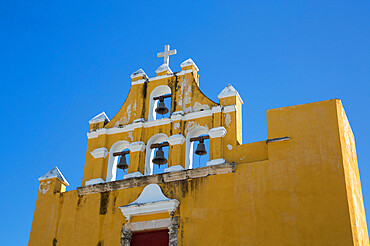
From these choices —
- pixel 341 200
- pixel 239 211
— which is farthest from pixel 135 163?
pixel 341 200

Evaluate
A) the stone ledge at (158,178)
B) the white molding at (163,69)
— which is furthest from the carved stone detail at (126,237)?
the white molding at (163,69)

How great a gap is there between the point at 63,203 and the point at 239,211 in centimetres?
491

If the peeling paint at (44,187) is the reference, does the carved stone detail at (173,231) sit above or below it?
below

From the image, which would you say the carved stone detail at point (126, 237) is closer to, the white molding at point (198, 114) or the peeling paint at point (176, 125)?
the peeling paint at point (176, 125)

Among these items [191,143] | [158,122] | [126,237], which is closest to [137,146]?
[158,122]

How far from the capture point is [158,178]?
574 inches

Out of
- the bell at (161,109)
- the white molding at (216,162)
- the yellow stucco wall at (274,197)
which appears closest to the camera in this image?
the yellow stucco wall at (274,197)

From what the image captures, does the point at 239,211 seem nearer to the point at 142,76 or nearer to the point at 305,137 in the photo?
the point at 305,137

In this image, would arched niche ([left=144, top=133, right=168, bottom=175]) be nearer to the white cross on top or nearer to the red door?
the red door

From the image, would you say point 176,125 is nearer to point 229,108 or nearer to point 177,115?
point 177,115

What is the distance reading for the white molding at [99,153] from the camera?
51.1 feet

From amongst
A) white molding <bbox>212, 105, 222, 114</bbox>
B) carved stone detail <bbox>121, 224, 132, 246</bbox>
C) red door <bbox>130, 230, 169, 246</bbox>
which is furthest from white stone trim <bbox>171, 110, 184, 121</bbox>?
carved stone detail <bbox>121, 224, 132, 246</bbox>

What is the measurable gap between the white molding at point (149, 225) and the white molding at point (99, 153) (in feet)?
7.25

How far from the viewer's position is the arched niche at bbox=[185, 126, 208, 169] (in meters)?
14.8
